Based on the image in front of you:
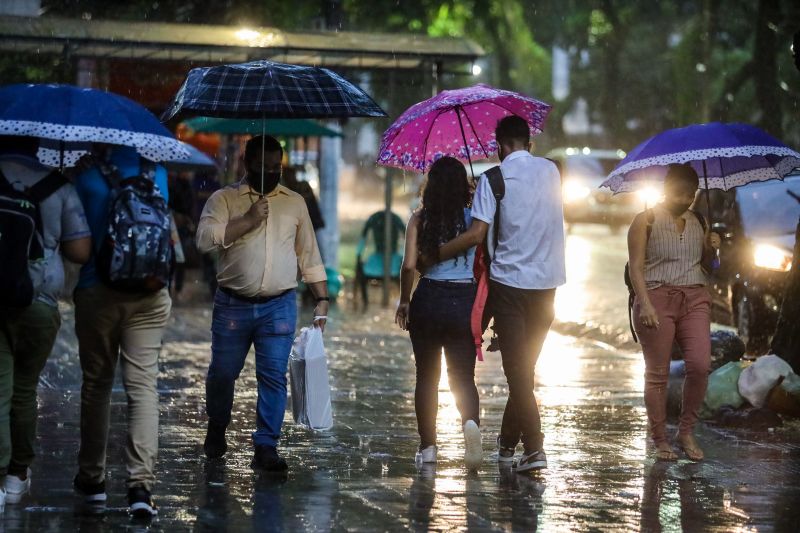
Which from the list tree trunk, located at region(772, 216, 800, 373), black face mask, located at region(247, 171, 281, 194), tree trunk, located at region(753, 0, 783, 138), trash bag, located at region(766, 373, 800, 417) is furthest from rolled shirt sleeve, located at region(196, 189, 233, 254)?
tree trunk, located at region(753, 0, 783, 138)

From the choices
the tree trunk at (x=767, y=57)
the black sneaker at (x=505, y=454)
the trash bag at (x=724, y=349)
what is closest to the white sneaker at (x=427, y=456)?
the black sneaker at (x=505, y=454)

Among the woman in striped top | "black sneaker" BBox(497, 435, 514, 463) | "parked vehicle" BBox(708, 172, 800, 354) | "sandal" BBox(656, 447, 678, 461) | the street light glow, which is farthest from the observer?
the street light glow

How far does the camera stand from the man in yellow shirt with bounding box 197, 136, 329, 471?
7.96 meters

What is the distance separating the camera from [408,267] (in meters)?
8.09

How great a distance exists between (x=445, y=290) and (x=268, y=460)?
1.29m

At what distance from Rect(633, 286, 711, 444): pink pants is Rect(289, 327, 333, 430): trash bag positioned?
1.94 meters

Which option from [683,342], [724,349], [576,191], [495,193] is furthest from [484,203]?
[576,191]

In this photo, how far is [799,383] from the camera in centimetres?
1012

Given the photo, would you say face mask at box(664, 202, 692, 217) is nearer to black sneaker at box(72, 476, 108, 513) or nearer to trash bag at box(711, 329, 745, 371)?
trash bag at box(711, 329, 745, 371)

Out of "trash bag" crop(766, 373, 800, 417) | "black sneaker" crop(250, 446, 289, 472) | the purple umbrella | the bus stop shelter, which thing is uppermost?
the bus stop shelter

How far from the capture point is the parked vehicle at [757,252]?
1412cm

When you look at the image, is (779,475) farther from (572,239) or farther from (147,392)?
(572,239)

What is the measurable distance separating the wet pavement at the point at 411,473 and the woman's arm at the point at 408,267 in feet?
2.81

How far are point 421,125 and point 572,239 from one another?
23.3 meters
